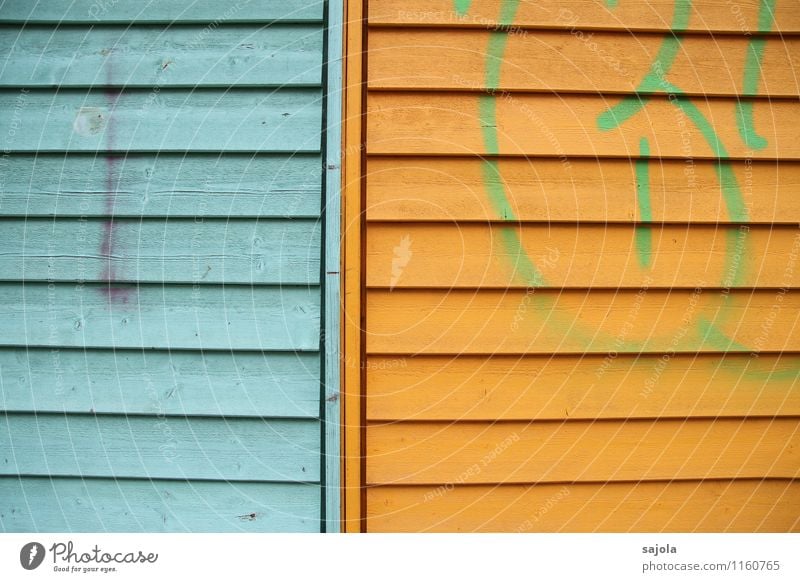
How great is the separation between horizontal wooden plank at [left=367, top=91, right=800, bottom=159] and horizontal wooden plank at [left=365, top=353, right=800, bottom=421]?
520 millimetres

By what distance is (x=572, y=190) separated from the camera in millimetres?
1473

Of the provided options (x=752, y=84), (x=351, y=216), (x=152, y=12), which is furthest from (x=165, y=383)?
(x=752, y=84)

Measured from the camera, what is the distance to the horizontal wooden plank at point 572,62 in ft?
4.81

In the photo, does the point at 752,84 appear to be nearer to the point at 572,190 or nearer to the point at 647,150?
the point at 647,150

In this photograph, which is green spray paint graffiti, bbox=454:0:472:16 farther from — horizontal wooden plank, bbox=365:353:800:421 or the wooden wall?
horizontal wooden plank, bbox=365:353:800:421

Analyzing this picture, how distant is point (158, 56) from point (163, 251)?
49cm

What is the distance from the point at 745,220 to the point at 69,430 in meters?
1.77

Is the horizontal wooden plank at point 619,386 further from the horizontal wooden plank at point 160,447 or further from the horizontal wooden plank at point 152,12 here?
the horizontal wooden plank at point 152,12

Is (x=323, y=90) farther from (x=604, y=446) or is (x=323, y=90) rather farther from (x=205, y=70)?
(x=604, y=446)

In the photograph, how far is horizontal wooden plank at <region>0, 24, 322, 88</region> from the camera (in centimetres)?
147

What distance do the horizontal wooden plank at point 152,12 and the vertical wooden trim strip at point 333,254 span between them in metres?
0.10
